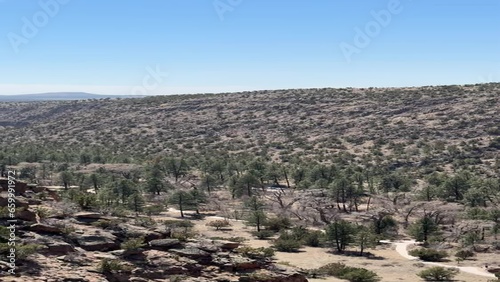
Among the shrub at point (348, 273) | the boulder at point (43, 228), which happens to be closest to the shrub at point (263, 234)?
the shrub at point (348, 273)

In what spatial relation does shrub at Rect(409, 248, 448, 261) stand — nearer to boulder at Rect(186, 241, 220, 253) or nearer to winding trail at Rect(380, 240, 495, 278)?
winding trail at Rect(380, 240, 495, 278)

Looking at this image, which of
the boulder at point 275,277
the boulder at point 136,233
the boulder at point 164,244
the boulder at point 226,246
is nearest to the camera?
the boulder at point 275,277

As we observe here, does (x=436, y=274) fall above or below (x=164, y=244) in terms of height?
below

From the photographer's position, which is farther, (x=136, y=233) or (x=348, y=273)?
(x=348, y=273)

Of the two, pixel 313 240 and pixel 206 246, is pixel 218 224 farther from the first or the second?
pixel 206 246

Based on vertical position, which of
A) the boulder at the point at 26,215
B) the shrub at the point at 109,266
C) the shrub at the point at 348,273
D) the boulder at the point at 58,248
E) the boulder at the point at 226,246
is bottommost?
the shrub at the point at 348,273

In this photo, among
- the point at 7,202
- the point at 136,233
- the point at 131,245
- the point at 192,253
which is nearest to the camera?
the point at 131,245

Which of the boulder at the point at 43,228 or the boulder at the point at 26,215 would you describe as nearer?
the boulder at the point at 43,228

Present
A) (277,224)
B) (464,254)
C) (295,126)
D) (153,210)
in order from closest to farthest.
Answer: (464,254), (277,224), (153,210), (295,126)

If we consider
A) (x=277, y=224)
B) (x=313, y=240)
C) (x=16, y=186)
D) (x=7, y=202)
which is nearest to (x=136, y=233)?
(x=7, y=202)

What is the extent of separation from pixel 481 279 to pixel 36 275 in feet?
99.9

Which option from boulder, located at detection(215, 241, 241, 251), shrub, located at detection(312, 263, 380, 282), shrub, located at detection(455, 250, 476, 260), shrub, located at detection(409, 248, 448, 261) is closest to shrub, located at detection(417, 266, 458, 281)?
shrub, located at detection(312, 263, 380, 282)

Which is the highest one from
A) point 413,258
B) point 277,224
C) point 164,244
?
point 164,244

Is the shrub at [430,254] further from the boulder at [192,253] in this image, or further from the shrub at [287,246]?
the boulder at [192,253]
